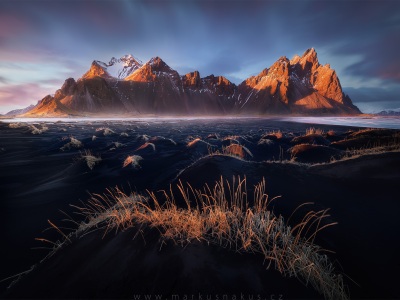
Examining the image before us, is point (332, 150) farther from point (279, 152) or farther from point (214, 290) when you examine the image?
point (214, 290)

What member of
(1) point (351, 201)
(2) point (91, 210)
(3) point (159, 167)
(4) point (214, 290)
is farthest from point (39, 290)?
(3) point (159, 167)

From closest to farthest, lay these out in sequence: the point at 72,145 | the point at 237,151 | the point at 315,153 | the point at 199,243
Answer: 1. the point at 199,243
2. the point at 315,153
3. the point at 237,151
4. the point at 72,145

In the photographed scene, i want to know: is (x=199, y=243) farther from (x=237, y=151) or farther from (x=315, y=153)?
(x=237, y=151)

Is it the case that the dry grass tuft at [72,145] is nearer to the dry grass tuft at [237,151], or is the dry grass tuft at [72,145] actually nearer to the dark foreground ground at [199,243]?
the dark foreground ground at [199,243]

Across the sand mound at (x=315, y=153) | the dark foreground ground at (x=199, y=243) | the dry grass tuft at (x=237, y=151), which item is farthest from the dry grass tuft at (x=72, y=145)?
the sand mound at (x=315, y=153)

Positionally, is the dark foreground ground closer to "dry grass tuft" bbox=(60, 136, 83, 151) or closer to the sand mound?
the sand mound

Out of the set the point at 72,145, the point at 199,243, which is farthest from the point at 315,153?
the point at 72,145

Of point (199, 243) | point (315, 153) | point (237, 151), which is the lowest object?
point (237, 151)

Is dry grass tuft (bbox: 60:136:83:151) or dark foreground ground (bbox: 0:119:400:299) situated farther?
dry grass tuft (bbox: 60:136:83:151)

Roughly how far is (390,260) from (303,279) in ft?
6.38

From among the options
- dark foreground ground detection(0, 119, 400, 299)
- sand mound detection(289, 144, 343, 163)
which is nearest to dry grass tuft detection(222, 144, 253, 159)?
sand mound detection(289, 144, 343, 163)

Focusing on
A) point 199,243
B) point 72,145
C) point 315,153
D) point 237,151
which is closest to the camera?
point 199,243

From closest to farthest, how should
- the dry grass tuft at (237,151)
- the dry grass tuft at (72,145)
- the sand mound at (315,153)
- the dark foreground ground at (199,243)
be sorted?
Result: the dark foreground ground at (199,243), the sand mound at (315,153), the dry grass tuft at (237,151), the dry grass tuft at (72,145)

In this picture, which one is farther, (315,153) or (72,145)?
(72,145)
